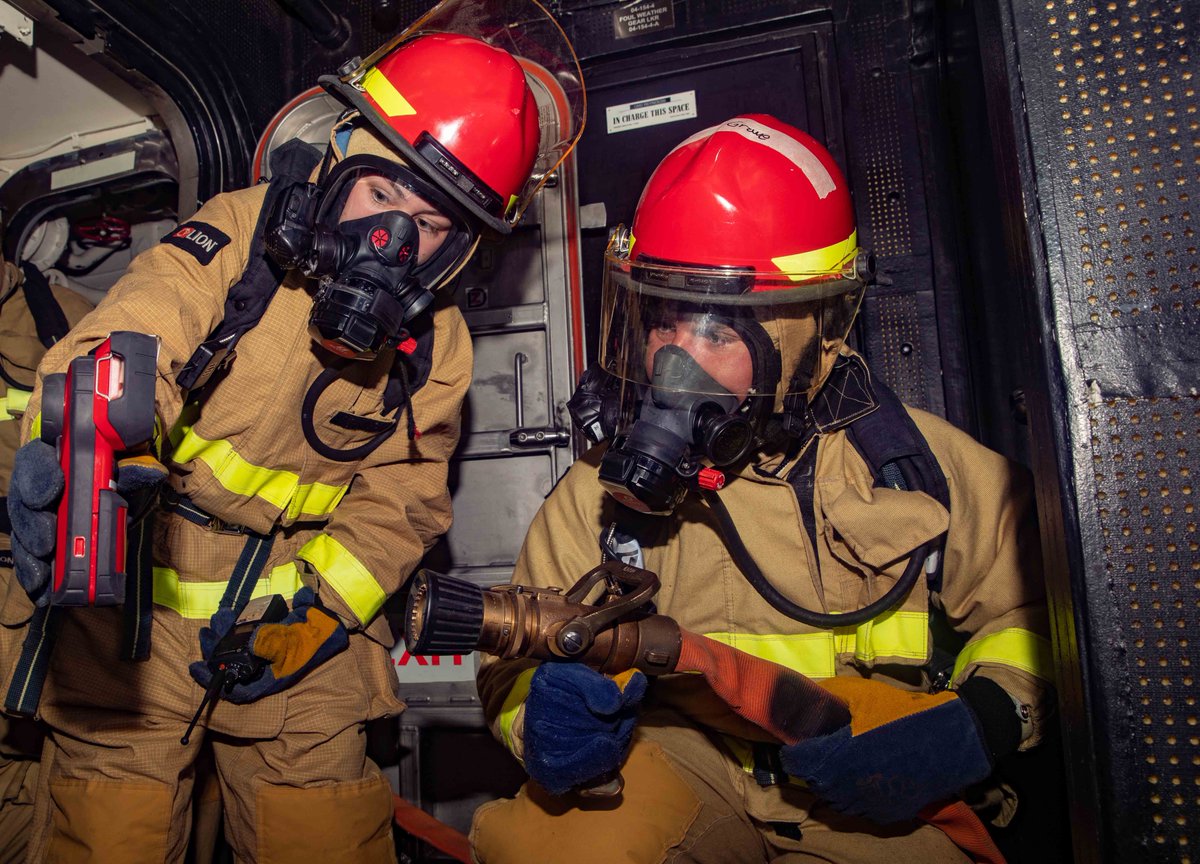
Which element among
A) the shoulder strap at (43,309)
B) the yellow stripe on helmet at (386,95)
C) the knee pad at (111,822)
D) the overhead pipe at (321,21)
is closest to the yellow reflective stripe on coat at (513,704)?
the knee pad at (111,822)

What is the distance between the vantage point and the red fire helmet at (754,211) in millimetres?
2053

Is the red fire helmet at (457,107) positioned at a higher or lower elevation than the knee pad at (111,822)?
higher

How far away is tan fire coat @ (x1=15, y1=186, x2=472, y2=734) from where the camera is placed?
2.17 m

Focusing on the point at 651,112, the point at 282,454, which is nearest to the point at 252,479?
the point at 282,454

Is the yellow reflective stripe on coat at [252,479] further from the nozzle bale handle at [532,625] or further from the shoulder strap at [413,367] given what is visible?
the nozzle bale handle at [532,625]

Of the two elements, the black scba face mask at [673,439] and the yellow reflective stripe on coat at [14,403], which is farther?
the yellow reflective stripe on coat at [14,403]

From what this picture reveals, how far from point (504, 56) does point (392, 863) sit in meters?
2.59

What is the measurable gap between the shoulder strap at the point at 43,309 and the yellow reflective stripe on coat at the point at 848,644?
2.64m

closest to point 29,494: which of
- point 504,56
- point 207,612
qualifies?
point 207,612

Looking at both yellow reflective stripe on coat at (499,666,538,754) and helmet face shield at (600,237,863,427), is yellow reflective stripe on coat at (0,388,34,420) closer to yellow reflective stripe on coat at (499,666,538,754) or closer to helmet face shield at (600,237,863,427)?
yellow reflective stripe on coat at (499,666,538,754)

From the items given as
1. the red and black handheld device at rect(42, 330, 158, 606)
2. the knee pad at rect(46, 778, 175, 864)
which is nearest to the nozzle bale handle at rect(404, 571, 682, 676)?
the red and black handheld device at rect(42, 330, 158, 606)

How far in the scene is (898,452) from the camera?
6.78ft

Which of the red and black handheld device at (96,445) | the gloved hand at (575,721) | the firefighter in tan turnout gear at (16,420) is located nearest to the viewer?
the red and black handheld device at (96,445)

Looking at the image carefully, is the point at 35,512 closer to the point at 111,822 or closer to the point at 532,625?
the point at 532,625
